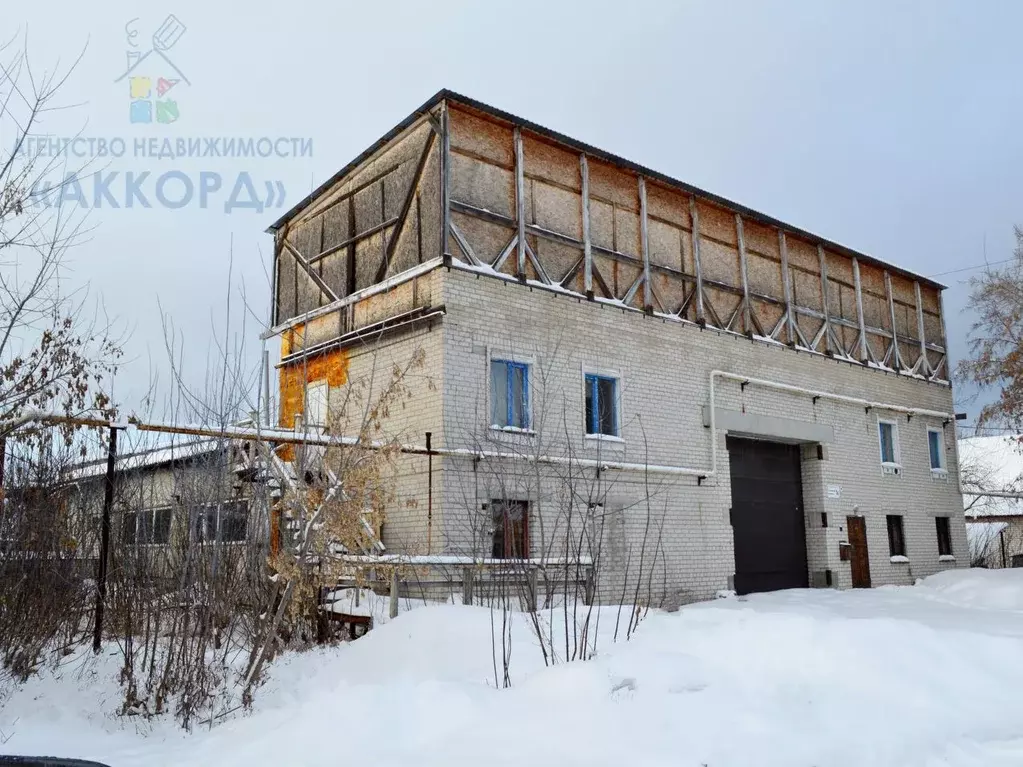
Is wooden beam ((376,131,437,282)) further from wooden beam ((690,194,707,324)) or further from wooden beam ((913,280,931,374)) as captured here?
wooden beam ((913,280,931,374))

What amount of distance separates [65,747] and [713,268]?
13.5 m

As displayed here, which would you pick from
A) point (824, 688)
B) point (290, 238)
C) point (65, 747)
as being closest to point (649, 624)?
point (824, 688)

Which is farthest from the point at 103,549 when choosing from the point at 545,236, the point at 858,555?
the point at 858,555

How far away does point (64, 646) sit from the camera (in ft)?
22.8

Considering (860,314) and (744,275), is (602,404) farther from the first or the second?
(860,314)

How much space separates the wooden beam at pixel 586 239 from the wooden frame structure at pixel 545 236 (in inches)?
1.1

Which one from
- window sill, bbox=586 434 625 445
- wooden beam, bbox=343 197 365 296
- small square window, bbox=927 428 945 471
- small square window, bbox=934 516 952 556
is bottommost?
small square window, bbox=934 516 952 556

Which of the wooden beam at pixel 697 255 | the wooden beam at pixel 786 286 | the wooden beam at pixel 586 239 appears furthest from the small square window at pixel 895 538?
the wooden beam at pixel 586 239

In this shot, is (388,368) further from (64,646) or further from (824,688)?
(824,688)

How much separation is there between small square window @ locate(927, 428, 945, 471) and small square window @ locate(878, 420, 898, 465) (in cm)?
167

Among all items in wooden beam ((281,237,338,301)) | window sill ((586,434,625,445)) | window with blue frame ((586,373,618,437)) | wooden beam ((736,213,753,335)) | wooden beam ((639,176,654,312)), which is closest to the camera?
window sill ((586,434,625,445))

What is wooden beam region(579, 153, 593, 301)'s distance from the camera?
1391 centimetres

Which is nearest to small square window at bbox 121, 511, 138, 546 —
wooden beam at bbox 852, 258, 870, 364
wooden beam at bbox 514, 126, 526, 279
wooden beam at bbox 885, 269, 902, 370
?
wooden beam at bbox 514, 126, 526, 279

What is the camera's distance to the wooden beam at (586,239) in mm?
13914
